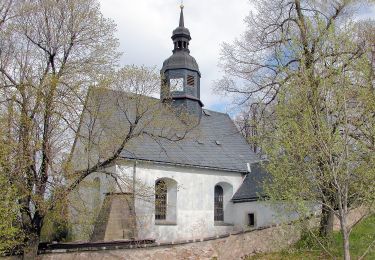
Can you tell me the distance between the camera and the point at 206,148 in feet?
79.4

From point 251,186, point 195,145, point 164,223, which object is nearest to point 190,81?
point 195,145

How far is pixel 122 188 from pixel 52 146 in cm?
374

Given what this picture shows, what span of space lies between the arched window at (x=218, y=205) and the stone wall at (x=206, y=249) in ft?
23.3

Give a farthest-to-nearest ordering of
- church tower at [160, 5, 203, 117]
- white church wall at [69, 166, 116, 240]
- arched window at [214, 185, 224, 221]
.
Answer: church tower at [160, 5, 203, 117] < arched window at [214, 185, 224, 221] < white church wall at [69, 166, 116, 240]

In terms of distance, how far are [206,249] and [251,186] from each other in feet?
27.9

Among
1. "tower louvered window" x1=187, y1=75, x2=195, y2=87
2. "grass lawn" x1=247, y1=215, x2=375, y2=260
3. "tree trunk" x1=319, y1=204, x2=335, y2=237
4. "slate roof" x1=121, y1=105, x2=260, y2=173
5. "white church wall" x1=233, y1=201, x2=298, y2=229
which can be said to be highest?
"tower louvered window" x1=187, y1=75, x2=195, y2=87

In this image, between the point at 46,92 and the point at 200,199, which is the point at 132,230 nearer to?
the point at 200,199

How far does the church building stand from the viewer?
18.2 m

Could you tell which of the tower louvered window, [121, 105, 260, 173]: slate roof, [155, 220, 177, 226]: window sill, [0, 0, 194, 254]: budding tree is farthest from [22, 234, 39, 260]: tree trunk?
the tower louvered window

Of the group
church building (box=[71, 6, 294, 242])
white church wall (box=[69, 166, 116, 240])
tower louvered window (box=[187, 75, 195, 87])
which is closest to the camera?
white church wall (box=[69, 166, 116, 240])

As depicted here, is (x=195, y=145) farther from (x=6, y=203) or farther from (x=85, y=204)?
(x=6, y=203)

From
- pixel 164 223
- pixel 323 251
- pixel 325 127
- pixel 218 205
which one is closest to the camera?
pixel 325 127

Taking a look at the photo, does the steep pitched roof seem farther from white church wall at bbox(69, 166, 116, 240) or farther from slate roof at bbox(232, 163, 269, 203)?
white church wall at bbox(69, 166, 116, 240)

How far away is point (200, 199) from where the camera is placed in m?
22.1
